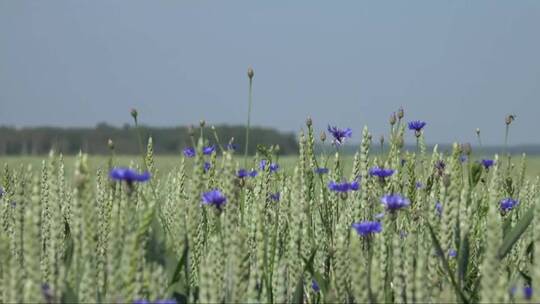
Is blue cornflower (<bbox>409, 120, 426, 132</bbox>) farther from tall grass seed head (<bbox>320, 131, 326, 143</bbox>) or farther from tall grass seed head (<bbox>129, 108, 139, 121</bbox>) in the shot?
tall grass seed head (<bbox>129, 108, 139, 121</bbox>)

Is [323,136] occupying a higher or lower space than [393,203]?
higher

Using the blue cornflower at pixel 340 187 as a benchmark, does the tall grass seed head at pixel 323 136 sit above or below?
above

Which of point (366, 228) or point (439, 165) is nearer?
point (366, 228)

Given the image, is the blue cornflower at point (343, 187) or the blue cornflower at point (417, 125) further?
the blue cornflower at point (417, 125)

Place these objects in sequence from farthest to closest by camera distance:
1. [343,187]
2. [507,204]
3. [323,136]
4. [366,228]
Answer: [323,136], [507,204], [343,187], [366,228]

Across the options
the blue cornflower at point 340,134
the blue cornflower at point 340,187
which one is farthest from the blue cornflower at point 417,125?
the blue cornflower at point 340,187

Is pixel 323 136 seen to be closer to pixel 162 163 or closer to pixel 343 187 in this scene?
pixel 343 187

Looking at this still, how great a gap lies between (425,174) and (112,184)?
1.56 meters

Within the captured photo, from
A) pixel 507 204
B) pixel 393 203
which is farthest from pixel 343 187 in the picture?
pixel 507 204

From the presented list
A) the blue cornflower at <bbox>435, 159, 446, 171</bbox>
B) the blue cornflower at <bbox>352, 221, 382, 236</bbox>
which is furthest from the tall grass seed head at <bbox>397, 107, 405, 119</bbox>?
the blue cornflower at <bbox>352, 221, 382, 236</bbox>

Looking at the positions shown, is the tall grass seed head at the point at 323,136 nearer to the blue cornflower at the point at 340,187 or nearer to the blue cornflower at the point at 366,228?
the blue cornflower at the point at 340,187

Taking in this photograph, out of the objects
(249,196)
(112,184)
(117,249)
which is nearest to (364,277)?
(117,249)

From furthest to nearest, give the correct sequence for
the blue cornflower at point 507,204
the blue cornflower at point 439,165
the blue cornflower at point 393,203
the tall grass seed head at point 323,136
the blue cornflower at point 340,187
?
the tall grass seed head at point 323,136 < the blue cornflower at point 507,204 < the blue cornflower at point 439,165 < the blue cornflower at point 340,187 < the blue cornflower at point 393,203

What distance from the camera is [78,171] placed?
1.54 meters
